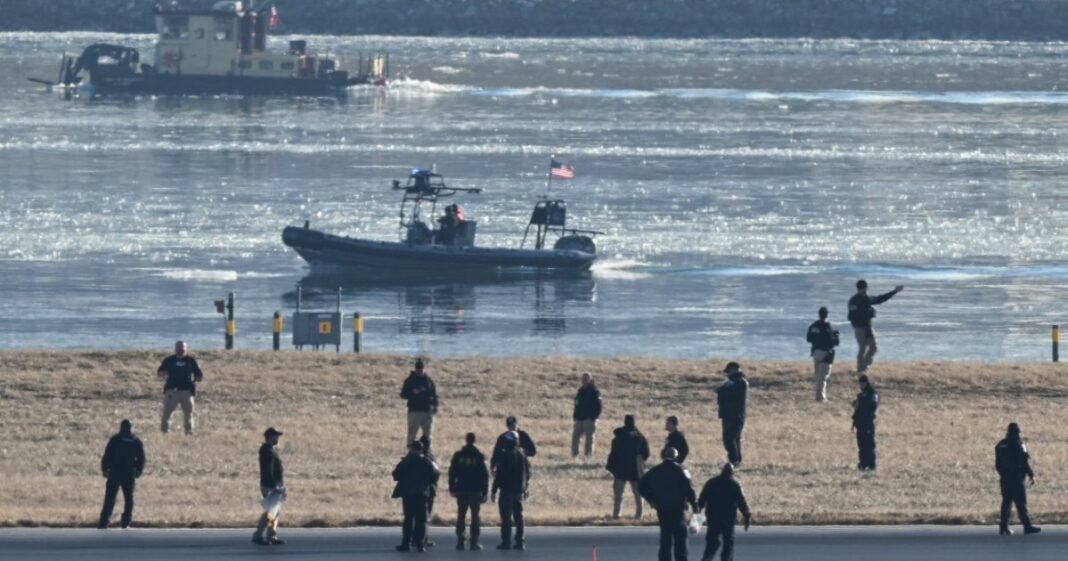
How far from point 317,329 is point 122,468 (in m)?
16.6

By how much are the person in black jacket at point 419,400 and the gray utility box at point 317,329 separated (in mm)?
11770

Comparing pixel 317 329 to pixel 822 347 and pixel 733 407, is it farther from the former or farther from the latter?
pixel 733 407

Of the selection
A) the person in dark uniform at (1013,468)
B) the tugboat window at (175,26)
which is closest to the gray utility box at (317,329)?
the person in dark uniform at (1013,468)

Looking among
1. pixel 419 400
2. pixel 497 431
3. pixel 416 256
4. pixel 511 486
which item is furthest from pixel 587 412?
pixel 416 256

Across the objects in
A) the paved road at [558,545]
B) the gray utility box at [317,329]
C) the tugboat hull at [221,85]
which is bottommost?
the paved road at [558,545]

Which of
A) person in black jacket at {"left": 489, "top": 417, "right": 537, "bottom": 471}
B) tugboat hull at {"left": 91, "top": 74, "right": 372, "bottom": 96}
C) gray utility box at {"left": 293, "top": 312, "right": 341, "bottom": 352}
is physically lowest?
person in black jacket at {"left": 489, "top": 417, "right": 537, "bottom": 471}

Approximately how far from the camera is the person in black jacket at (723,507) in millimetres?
20281

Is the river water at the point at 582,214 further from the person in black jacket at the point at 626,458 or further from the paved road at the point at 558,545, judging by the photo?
the paved road at the point at 558,545

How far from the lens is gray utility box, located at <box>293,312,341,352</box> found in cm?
3878

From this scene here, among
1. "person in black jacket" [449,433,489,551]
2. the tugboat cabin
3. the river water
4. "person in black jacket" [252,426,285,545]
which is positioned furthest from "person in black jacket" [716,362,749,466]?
the tugboat cabin

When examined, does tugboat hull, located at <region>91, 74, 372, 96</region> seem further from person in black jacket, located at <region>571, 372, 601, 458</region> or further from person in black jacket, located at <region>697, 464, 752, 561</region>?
person in black jacket, located at <region>697, 464, 752, 561</region>

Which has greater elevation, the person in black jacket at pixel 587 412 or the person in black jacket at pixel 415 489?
the person in black jacket at pixel 587 412

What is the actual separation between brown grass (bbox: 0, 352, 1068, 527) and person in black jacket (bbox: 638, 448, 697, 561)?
2944 millimetres

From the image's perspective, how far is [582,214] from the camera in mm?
74000
